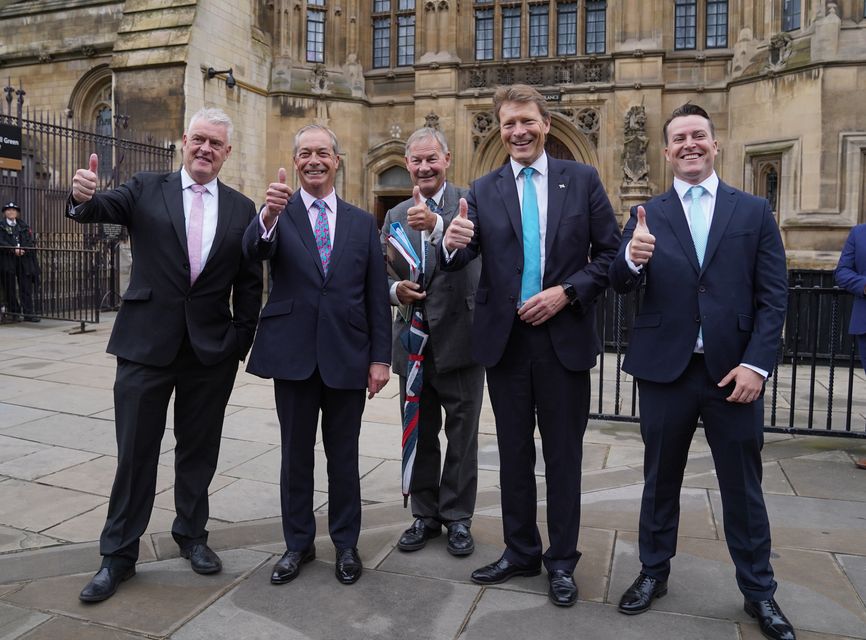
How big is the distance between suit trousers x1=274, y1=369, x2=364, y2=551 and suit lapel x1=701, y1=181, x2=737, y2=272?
5.12 feet

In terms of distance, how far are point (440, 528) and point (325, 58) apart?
51.9 ft

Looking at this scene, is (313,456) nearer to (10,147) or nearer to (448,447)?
(448,447)

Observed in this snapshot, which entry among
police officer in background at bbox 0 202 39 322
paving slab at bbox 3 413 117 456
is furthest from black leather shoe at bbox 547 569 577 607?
police officer in background at bbox 0 202 39 322

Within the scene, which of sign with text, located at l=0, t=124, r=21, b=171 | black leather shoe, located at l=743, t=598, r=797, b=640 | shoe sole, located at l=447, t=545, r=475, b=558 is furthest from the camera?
sign with text, located at l=0, t=124, r=21, b=171

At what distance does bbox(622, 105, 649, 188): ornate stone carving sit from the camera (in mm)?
15094

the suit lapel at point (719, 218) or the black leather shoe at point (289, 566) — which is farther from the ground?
the suit lapel at point (719, 218)

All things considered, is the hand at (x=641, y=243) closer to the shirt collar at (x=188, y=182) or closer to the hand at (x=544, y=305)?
the hand at (x=544, y=305)

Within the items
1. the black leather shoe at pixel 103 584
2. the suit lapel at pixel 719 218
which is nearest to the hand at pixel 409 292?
the suit lapel at pixel 719 218

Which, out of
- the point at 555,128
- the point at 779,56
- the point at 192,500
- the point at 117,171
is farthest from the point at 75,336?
the point at 779,56

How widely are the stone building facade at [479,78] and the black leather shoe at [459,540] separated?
11.3m

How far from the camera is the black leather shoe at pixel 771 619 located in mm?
2619

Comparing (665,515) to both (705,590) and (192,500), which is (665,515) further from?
(192,500)

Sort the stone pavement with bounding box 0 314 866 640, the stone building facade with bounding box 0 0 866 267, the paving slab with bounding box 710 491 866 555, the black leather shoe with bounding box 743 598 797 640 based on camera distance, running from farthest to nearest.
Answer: the stone building facade with bounding box 0 0 866 267, the paving slab with bounding box 710 491 866 555, the stone pavement with bounding box 0 314 866 640, the black leather shoe with bounding box 743 598 797 640

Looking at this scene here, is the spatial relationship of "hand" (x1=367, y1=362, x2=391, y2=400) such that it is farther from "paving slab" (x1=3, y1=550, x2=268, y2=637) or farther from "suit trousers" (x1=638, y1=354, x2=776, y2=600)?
"suit trousers" (x1=638, y1=354, x2=776, y2=600)
